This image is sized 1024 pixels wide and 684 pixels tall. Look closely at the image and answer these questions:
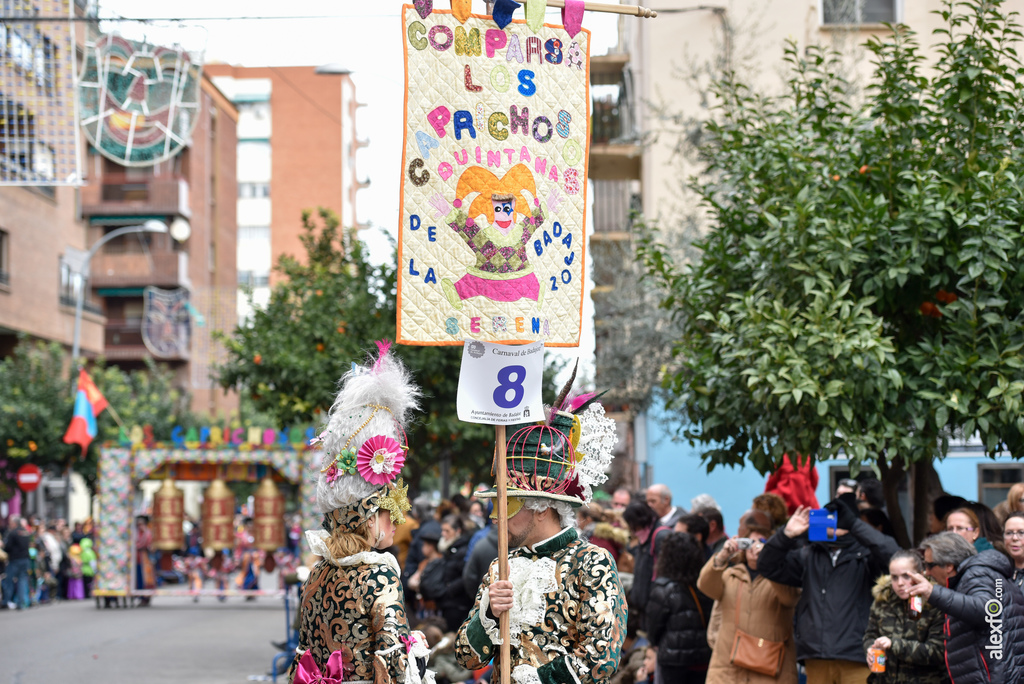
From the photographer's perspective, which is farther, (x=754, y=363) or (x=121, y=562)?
(x=121, y=562)

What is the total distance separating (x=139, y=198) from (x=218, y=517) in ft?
125

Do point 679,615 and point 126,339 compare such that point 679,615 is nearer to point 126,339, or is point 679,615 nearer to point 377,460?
→ point 377,460

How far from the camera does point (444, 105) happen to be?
4.97 metres

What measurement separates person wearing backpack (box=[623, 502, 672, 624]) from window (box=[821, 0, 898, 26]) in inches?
432

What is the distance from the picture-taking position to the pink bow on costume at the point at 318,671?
4.95m

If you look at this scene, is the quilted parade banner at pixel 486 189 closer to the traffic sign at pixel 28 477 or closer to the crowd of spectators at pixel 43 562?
the crowd of spectators at pixel 43 562

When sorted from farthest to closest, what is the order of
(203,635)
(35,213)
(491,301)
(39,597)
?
(35,213), (39,597), (203,635), (491,301)

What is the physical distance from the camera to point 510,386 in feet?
16.0

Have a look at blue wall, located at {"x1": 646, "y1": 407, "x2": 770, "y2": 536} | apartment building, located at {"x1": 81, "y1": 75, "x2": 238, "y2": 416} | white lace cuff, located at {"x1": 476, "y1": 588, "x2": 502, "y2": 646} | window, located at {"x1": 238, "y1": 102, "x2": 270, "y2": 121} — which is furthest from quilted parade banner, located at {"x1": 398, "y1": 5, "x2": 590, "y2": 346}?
window, located at {"x1": 238, "y1": 102, "x2": 270, "y2": 121}

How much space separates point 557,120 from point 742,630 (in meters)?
3.97

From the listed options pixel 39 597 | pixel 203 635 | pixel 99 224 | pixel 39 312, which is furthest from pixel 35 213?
pixel 99 224

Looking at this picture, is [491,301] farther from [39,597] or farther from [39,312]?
[39,312]

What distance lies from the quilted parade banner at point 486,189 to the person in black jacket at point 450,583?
6015mm

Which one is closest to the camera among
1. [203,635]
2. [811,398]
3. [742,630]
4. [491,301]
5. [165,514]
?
[491,301]
